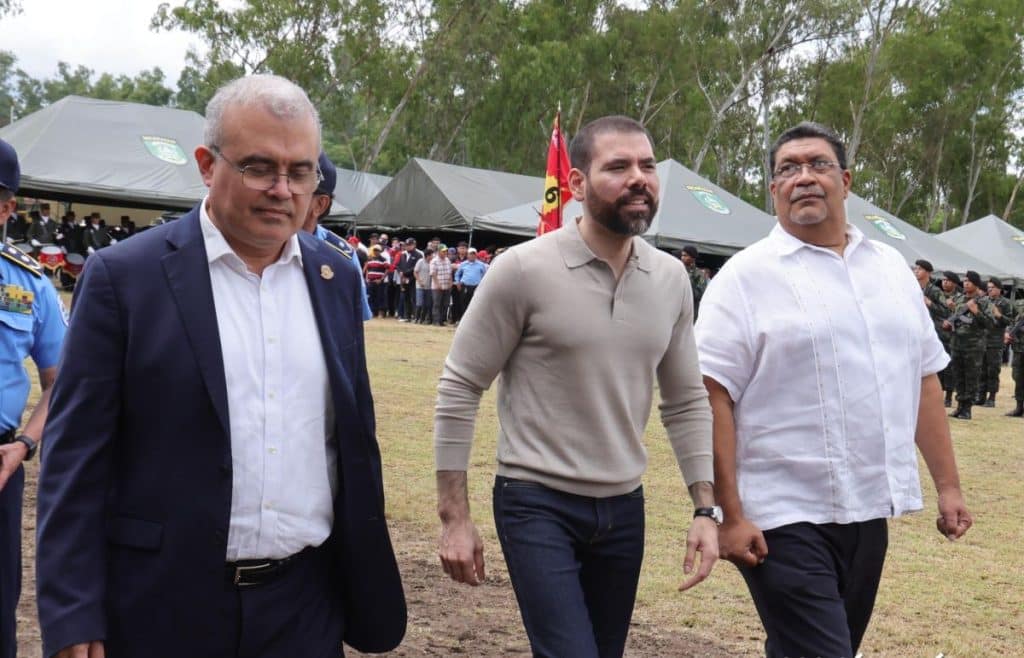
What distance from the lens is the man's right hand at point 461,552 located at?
10.3ft

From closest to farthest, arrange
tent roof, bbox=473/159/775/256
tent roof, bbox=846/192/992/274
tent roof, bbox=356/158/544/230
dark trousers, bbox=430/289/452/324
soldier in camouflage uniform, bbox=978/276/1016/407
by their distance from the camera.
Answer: soldier in camouflage uniform, bbox=978/276/1016/407 → tent roof, bbox=473/159/775/256 → dark trousers, bbox=430/289/452/324 → tent roof, bbox=846/192/992/274 → tent roof, bbox=356/158/544/230

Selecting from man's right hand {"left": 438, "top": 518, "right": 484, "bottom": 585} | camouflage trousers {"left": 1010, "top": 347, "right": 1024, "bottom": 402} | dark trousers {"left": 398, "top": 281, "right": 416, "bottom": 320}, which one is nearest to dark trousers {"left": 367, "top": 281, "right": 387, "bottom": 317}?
dark trousers {"left": 398, "top": 281, "right": 416, "bottom": 320}

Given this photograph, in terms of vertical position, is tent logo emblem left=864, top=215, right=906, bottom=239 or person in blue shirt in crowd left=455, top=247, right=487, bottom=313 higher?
tent logo emblem left=864, top=215, right=906, bottom=239

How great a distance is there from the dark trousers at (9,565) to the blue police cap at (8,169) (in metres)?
0.92

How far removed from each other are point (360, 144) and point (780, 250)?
6431 centimetres

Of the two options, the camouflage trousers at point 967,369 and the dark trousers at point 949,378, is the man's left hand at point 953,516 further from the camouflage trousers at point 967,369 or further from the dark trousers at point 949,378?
the dark trousers at point 949,378

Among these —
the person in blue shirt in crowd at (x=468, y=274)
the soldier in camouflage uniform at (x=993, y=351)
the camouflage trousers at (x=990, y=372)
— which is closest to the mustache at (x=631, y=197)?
the soldier in camouflage uniform at (x=993, y=351)

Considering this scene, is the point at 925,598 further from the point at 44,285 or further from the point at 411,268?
the point at 411,268

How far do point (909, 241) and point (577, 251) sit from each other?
29.9m

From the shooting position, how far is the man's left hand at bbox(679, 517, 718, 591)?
3.36 m

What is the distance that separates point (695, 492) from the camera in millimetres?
3455

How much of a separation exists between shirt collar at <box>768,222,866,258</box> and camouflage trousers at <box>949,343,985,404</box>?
13610 millimetres

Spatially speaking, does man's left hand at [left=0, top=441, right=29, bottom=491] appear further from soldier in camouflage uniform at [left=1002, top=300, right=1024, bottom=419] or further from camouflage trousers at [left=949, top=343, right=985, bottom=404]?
soldier in camouflage uniform at [left=1002, top=300, right=1024, bottom=419]

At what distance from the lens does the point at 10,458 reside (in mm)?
3510
